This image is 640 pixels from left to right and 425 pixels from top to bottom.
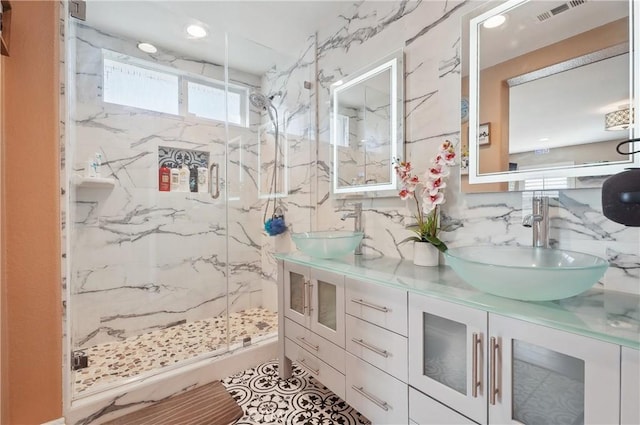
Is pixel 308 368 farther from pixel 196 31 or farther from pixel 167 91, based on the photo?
pixel 196 31

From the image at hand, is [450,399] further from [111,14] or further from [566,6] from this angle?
[111,14]

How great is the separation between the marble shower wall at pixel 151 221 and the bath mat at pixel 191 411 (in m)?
0.82

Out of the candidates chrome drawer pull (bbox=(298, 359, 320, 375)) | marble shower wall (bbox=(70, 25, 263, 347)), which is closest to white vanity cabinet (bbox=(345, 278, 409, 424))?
chrome drawer pull (bbox=(298, 359, 320, 375))

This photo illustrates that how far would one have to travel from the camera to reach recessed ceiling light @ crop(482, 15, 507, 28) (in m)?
1.28

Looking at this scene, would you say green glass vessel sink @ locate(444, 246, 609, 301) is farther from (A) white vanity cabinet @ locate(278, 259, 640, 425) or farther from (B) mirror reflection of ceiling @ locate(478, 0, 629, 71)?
(B) mirror reflection of ceiling @ locate(478, 0, 629, 71)

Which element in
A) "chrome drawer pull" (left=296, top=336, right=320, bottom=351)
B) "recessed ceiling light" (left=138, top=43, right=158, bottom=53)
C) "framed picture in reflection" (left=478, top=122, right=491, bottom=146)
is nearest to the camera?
"framed picture in reflection" (left=478, top=122, right=491, bottom=146)

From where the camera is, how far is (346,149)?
82.2 inches

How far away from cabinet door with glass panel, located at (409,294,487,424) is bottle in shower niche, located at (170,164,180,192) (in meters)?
2.32

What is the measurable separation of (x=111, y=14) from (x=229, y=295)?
98.5 inches

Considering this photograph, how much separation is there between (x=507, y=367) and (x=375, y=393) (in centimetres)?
60

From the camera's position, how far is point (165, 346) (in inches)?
86.1

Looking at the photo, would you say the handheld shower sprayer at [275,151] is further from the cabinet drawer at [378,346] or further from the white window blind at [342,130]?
the cabinet drawer at [378,346]

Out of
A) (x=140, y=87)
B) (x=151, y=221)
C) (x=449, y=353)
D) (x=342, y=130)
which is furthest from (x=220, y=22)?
(x=449, y=353)

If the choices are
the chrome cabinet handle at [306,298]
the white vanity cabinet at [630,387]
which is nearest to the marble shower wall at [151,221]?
the chrome cabinet handle at [306,298]
